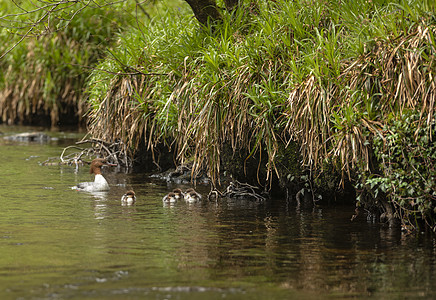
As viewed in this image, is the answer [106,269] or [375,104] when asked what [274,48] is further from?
[106,269]

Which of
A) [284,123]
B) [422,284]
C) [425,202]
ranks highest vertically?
[284,123]

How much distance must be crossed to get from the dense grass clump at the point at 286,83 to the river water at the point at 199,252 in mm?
637

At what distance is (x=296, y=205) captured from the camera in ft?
31.0

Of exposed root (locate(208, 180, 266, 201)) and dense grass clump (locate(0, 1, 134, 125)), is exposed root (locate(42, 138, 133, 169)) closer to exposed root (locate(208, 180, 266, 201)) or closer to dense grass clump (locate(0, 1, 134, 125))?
exposed root (locate(208, 180, 266, 201))

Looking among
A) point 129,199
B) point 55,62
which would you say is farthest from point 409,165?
point 55,62

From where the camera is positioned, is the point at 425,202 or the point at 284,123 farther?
the point at 284,123

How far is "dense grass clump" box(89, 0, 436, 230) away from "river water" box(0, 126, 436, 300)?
0.64 m

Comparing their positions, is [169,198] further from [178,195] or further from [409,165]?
[409,165]

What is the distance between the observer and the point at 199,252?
21.6 ft

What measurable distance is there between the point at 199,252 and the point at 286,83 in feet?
9.42

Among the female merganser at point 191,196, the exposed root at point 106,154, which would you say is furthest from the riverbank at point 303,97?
the exposed root at point 106,154

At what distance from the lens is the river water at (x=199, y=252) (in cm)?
534

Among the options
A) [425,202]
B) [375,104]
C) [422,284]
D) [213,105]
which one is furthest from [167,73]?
[422,284]

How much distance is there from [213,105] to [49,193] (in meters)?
2.94
